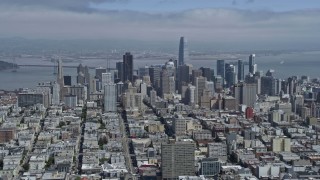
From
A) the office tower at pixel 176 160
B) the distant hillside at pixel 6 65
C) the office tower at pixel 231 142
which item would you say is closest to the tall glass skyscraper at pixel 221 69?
the distant hillside at pixel 6 65

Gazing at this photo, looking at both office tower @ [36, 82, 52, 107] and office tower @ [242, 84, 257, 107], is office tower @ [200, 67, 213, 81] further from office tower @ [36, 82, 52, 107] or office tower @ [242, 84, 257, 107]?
office tower @ [36, 82, 52, 107]

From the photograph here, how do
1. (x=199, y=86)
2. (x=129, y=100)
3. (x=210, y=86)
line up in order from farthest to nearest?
1. (x=210, y=86)
2. (x=199, y=86)
3. (x=129, y=100)

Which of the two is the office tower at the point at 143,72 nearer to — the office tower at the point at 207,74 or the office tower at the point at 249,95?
the office tower at the point at 207,74

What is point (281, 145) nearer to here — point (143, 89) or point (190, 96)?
point (190, 96)

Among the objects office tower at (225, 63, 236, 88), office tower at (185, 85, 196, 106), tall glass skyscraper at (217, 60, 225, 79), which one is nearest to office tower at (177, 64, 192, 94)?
office tower at (225, 63, 236, 88)

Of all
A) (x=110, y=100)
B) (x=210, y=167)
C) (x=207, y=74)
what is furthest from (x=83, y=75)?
(x=210, y=167)
